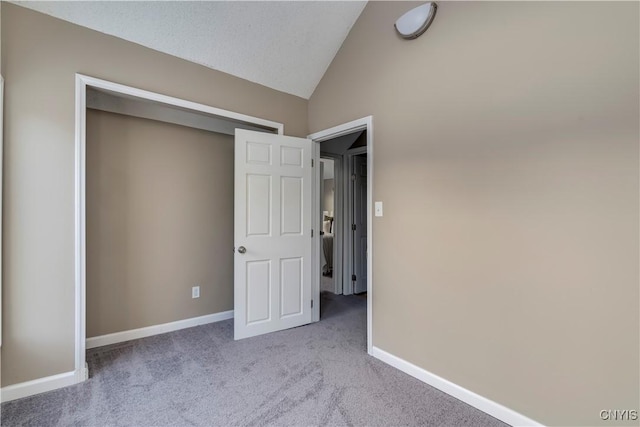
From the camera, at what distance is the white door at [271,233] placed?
8.73ft

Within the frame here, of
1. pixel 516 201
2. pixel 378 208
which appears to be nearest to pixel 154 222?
pixel 378 208

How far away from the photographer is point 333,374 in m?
2.09

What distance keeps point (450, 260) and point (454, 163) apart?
645 millimetres

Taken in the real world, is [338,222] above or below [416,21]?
below

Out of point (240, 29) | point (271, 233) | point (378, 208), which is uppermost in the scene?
point (240, 29)

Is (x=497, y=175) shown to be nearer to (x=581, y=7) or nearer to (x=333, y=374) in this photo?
(x=581, y=7)

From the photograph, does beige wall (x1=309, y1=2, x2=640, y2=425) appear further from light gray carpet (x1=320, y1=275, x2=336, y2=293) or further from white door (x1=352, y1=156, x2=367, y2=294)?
light gray carpet (x1=320, y1=275, x2=336, y2=293)

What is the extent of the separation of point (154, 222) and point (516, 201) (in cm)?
300

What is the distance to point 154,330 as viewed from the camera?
2.79 m

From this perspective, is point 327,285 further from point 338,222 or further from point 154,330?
point 154,330

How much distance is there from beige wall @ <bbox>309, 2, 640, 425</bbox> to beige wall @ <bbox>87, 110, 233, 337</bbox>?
6.12ft

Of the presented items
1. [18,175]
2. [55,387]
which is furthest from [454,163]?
[55,387]

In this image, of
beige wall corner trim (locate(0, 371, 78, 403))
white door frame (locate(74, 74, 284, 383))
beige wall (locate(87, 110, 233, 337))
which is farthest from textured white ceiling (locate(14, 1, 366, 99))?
beige wall corner trim (locate(0, 371, 78, 403))

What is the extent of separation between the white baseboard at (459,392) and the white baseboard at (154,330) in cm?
179
